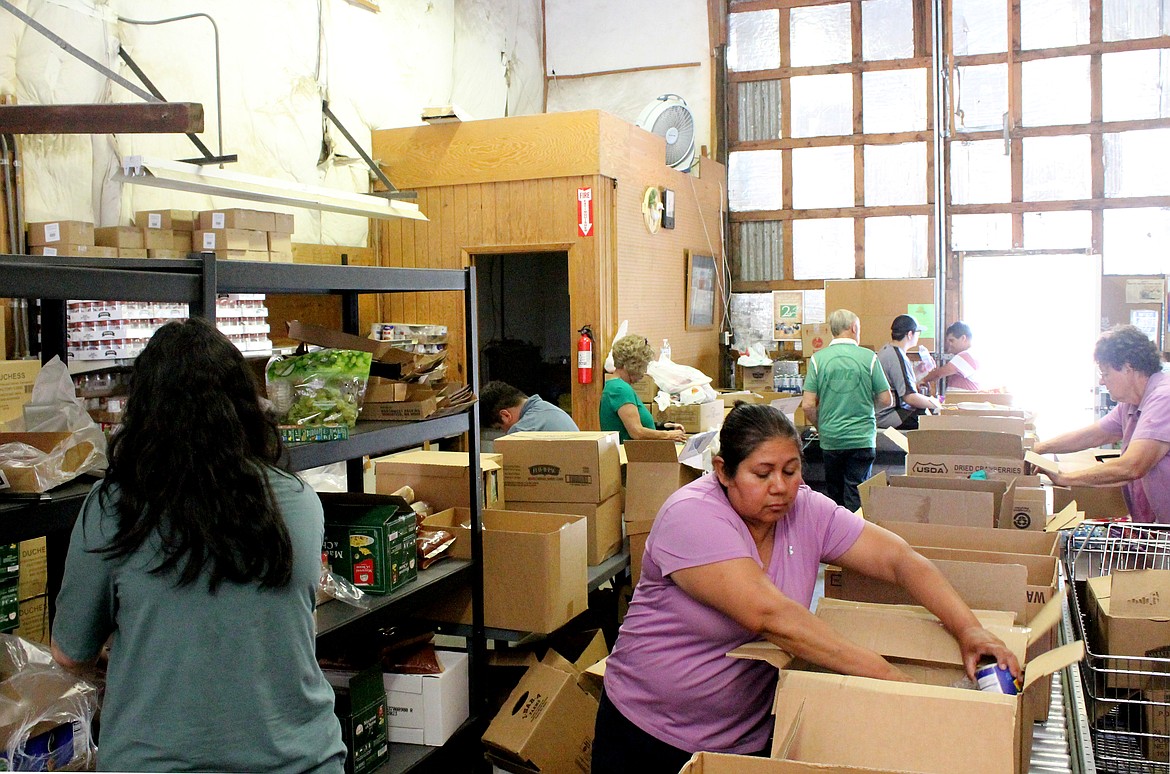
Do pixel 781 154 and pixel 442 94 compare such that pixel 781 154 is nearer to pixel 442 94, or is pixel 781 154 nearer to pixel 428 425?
pixel 442 94

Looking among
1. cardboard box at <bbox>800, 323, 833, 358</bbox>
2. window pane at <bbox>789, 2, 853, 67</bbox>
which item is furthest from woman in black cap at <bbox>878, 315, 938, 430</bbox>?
window pane at <bbox>789, 2, 853, 67</bbox>

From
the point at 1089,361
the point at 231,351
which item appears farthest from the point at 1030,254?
the point at 231,351

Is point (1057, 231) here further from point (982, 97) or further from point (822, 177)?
point (822, 177)

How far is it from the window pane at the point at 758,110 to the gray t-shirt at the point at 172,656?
9161 millimetres

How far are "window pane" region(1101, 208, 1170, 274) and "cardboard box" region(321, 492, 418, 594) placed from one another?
830 cm

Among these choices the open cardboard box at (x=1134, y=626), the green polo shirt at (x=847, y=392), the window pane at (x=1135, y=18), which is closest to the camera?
the open cardboard box at (x=1134, y=626)

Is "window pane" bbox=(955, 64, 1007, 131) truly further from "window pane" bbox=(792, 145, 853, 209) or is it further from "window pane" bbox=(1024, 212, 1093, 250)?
"window pane" bbox=(792, 145, 853, 209)

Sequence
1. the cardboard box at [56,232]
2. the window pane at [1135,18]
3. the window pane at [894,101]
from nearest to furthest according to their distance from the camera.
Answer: the cardboard box at [56,232] → the window pane at [1135,18] → the window pane at [894,101]

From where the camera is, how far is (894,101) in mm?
9812

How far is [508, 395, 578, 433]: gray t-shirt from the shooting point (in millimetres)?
4477

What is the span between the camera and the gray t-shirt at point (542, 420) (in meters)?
4.48

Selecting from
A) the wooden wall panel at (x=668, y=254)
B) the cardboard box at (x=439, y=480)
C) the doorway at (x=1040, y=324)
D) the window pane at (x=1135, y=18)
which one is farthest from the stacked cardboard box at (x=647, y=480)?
the window pane at (x=1135, y=18)

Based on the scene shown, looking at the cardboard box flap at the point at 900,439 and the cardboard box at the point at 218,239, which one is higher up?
the cardboard box at the point at 218,239

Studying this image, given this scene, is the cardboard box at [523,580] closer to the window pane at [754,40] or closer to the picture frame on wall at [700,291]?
the picture frame on wall at [700,291]
